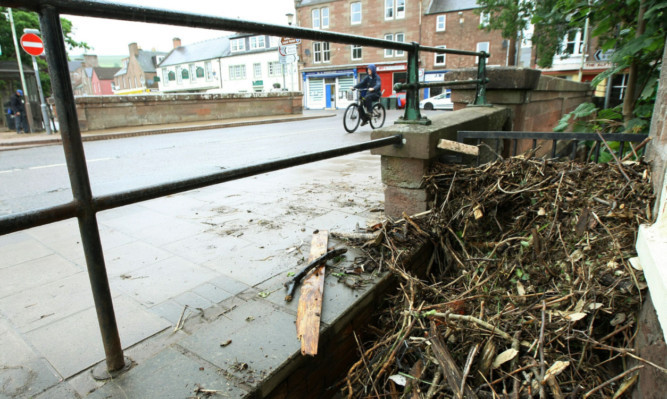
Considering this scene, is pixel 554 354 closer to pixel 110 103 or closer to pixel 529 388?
pixel 529 388

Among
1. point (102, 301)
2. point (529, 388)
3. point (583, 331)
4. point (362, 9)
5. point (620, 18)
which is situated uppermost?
point (362, 9)

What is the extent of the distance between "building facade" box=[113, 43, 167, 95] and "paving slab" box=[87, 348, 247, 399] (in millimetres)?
73535

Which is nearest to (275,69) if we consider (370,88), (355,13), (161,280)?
(355,13)

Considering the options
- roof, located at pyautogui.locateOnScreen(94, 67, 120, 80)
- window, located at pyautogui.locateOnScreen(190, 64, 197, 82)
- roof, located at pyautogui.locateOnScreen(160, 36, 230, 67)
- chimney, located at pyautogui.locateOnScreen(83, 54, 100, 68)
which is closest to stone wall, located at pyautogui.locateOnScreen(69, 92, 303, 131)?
roof, located at pyautogui.locateOnScreen(160, 36, 230, 67)

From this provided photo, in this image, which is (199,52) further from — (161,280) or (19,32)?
(161,280)

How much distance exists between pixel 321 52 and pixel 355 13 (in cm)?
493

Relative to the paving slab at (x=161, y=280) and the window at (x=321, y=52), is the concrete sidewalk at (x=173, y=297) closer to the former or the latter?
the paving slab at (x=161, y=280)

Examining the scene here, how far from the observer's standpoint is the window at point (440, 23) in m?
35.3

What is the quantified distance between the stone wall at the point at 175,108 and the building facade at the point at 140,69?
Result: 55.2 m

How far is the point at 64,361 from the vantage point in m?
1.71

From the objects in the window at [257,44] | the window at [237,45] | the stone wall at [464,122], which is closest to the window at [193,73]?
the window at [237,45]

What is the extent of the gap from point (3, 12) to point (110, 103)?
15923 mm

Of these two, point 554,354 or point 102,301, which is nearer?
point 102,301

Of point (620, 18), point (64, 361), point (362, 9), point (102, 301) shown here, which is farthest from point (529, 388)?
point (362, 9)
